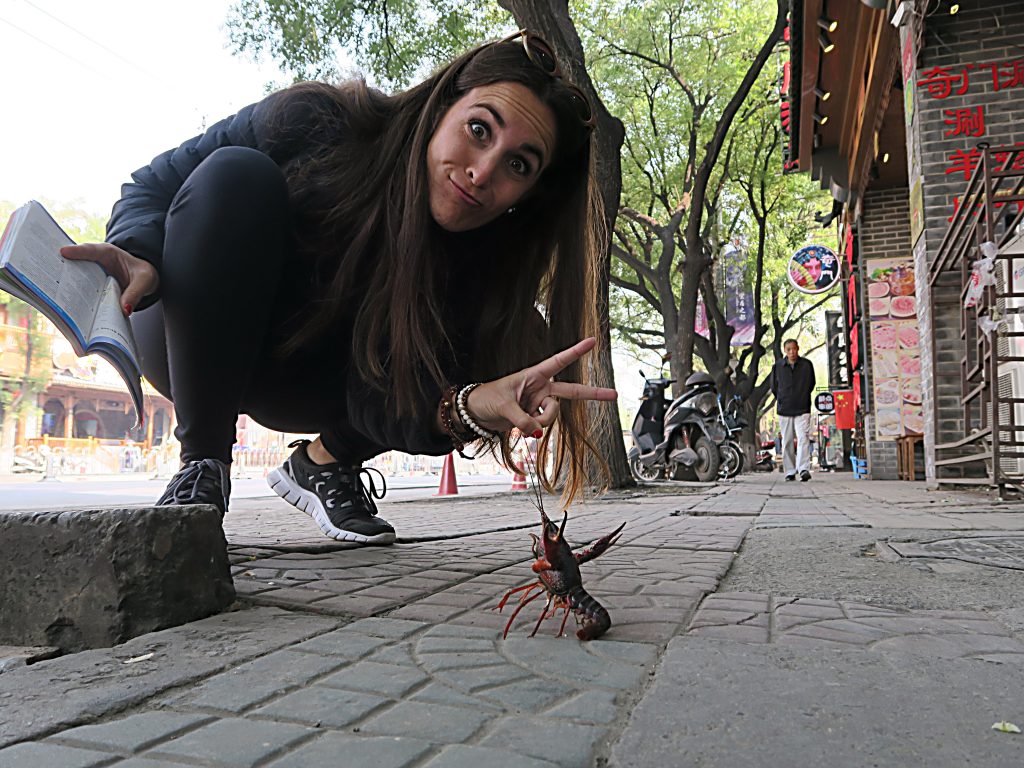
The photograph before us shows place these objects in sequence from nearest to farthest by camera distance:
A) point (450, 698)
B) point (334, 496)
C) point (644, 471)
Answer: point (450, 698) → point (334, 496) → point (644, 471)

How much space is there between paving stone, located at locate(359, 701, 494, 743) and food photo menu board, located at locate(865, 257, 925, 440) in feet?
38.3

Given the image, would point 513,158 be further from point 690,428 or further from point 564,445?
point 690,428

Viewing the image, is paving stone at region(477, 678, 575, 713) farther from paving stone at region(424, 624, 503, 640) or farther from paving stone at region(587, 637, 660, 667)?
paving stone at region(424, 624, 503, 640)

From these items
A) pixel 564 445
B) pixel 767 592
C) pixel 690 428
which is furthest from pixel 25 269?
pixel 690 428

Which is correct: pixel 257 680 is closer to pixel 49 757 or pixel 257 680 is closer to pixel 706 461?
pixel 49 757

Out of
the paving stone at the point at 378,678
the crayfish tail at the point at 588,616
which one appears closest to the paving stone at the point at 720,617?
the crayfish tail at the point at 588,616


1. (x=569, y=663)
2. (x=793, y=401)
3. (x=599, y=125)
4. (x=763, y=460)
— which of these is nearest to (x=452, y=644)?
(x=569, y=663)

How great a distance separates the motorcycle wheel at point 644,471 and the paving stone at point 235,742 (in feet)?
38.7

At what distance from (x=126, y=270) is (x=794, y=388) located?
12000 millimetres

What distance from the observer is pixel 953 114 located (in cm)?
711

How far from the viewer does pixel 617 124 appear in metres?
8.27

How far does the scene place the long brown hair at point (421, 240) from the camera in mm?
2191

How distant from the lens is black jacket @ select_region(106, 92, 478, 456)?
2.16m

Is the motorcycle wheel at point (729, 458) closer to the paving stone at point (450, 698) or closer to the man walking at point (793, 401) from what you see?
the man walking at point (793, 401)
